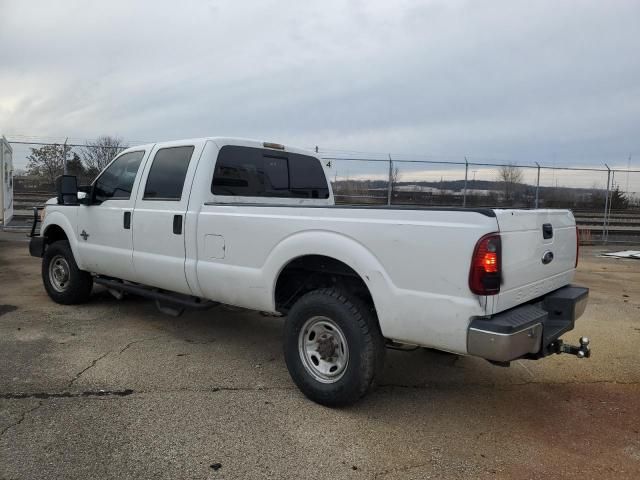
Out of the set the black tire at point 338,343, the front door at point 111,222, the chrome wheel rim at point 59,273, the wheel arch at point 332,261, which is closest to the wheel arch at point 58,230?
the front door at point 111,222

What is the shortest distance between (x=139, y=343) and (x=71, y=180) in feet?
7.09

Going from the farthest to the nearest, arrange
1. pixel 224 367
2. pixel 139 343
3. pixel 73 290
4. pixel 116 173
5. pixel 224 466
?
pixel 73 290, pixel 116 173, pixel 139 343, pixel 224 367, pixel 224 466

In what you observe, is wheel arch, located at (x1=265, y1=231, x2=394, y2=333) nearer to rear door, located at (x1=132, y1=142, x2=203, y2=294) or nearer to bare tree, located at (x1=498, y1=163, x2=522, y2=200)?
rear door, located at (x1=132, y1=142, x2=203, y2=294)

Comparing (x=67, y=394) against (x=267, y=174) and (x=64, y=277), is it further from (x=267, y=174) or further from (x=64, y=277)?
(x=64, y=277)

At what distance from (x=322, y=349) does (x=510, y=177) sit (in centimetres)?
1437

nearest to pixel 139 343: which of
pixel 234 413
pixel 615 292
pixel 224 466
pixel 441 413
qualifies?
pixel 234 413

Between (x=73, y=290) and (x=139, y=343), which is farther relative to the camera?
(x=73, y=290)

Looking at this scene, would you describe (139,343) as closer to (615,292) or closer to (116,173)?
(116,173)

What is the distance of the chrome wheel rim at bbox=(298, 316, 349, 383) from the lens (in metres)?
3.77

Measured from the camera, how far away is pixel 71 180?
600cm

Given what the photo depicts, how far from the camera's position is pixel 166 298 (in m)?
5.13

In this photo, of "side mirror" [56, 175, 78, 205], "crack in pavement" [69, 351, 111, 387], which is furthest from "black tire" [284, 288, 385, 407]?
"side mirror" [56, 175, 78, 205]

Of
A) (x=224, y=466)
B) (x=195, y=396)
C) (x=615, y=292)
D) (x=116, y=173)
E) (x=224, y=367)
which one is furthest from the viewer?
(x=615, y=292)

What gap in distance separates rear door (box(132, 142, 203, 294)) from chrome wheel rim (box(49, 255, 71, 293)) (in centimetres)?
174
